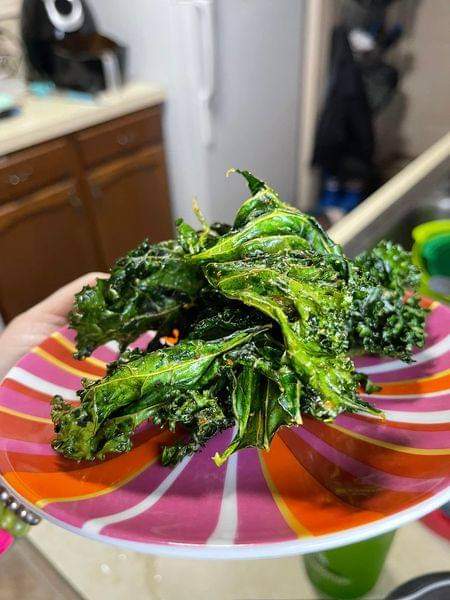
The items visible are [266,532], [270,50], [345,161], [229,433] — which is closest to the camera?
[266,532]

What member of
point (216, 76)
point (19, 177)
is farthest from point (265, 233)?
point (216, 76)

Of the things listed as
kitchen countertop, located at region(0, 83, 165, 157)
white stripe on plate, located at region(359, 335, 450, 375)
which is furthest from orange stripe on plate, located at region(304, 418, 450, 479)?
kitchen countertop, located at region(0, 83, 165, 157)

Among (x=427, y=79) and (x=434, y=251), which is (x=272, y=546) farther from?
(x=427, y=79)

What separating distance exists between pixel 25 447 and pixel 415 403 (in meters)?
0.38

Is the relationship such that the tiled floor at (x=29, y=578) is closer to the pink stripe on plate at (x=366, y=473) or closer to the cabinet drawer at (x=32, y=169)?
the pink stripe on plate at (x=366, y=473)

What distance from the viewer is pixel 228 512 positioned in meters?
0.39

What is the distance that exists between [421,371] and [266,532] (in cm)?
26

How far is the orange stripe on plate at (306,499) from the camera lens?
14.2 inches

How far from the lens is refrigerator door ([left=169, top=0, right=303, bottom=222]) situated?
1.79m

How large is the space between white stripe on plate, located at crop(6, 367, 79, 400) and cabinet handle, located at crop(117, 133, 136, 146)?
142 cm

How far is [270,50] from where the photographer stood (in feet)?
7.09

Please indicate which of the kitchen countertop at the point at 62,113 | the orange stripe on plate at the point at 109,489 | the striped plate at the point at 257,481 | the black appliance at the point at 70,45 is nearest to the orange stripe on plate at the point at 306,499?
the striped plate at the point at 257,481

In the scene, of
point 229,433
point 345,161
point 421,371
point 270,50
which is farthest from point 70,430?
point 345,161

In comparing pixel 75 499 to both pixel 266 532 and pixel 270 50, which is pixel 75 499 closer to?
pixel 266 532
